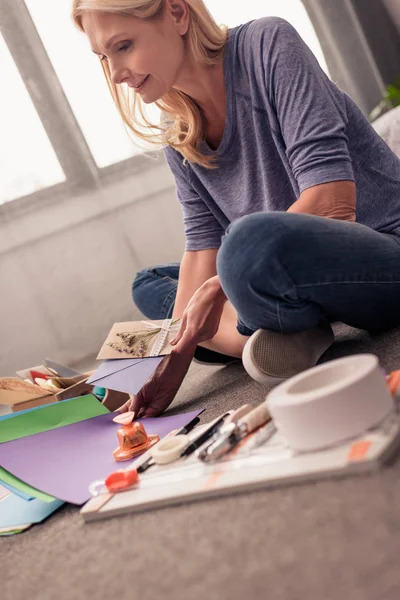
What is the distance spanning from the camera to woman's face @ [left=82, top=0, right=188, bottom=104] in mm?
1234

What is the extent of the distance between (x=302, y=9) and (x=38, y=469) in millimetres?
2209

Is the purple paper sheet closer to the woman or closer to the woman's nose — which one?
the woman

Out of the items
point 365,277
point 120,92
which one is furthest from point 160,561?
point 120,92

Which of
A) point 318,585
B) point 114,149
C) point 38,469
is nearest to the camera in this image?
point 318,585

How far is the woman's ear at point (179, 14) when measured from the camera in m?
1.27

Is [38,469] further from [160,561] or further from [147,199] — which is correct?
[147,199]

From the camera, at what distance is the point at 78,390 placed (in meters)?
1.65

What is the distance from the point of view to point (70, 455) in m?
1.18

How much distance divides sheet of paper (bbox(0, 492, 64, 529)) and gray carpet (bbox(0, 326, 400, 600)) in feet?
0.28

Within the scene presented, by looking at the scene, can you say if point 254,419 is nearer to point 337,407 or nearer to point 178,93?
point 337,407

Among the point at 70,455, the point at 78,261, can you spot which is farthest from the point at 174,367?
the point at 78,261

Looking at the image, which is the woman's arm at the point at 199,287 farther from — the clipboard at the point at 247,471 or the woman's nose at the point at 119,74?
the clipboard at the point at 247,471

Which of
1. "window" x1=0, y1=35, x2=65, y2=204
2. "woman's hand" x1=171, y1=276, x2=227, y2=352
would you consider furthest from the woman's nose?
"window" x1=0, y1=35, x2=65, y2=204

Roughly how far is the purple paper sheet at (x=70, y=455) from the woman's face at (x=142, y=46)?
57 centimetres
